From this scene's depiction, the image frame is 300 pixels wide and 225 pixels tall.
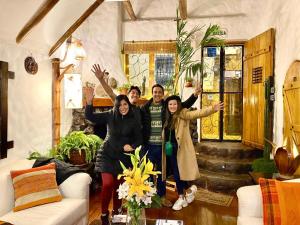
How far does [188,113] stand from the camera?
336 cm

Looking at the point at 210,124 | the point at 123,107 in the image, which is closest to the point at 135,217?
the point at 123,107

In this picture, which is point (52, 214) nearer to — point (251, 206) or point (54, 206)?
point (54, 206)

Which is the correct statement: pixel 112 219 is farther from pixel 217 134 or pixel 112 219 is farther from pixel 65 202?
pixel 217 134

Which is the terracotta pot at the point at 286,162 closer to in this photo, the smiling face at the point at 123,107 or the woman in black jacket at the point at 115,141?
the woman in black jacket at the point at 115,141

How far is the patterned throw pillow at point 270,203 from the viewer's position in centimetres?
188

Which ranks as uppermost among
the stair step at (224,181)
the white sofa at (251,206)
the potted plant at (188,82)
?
the potted plant at (188,82)

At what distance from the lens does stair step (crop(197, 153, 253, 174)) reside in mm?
4285

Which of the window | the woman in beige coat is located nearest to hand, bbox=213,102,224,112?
the woman in beige coat

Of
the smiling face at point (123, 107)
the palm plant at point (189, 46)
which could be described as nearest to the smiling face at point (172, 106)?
the smiling face at point (123, 107)

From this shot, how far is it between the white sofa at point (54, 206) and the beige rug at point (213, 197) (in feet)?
5.82

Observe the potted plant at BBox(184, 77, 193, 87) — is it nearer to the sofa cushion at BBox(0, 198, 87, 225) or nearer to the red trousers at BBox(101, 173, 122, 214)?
the red trousers at BBox(101, 173, 122, 214)

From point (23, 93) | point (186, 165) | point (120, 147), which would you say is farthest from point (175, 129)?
point (23, 93)

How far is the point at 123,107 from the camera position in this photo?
9.52ft

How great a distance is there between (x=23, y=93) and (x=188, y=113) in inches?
78.7
